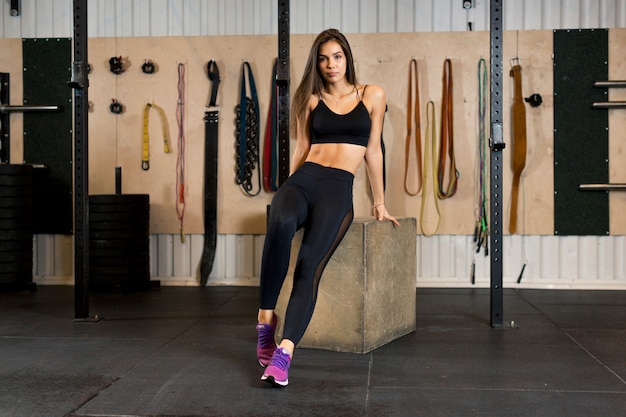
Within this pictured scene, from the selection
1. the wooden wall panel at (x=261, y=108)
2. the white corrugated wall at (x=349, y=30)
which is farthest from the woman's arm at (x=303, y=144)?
the white corrugated wall at (x=349, y=30)

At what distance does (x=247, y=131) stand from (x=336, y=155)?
8.69 ft

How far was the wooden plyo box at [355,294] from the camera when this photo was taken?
328 cm

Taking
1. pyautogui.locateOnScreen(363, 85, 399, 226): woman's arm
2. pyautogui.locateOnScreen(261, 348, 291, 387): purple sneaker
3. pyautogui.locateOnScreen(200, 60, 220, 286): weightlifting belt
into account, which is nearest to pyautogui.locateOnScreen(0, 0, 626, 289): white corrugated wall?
pyautogui.locateOnScreen(200, 60, 220, 286): weightlifting belt

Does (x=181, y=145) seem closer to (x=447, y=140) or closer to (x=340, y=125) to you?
(x=447, y=140)

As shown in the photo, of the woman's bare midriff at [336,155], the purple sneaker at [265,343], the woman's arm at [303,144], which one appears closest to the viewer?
the purple sneaker at [265,343]

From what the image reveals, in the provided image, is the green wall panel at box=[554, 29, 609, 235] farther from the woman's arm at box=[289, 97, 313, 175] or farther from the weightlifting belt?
the woman's arm at box=[289, 97, 313, 175]

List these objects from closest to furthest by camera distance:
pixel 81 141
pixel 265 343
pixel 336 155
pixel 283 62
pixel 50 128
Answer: pixel 265 343 < pixel 336 155 < pixel 283 62 < pixel 81 141 < pixel 50 128

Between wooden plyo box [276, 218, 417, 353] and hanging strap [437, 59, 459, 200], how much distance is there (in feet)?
7.27

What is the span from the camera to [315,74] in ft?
10.8

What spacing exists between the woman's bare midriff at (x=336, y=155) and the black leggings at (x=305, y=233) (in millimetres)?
62

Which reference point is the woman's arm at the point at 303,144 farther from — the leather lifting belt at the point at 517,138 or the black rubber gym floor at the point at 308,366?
the leather lifting belt at the point at 517,138

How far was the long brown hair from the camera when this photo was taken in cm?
321

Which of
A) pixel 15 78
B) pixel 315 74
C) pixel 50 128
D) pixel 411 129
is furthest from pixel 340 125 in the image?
pixel 15 78

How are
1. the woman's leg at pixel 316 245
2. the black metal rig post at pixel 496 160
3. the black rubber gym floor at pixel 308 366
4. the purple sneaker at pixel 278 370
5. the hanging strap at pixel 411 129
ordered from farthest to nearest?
the hanging strap at pixel 411 129 < the black metal rig post at pixel 496 160 < the woman's leg at pixel 316 245 < the purple sneaker at pixel 278 370 < the black rubber gym floor at pixel 308 366
